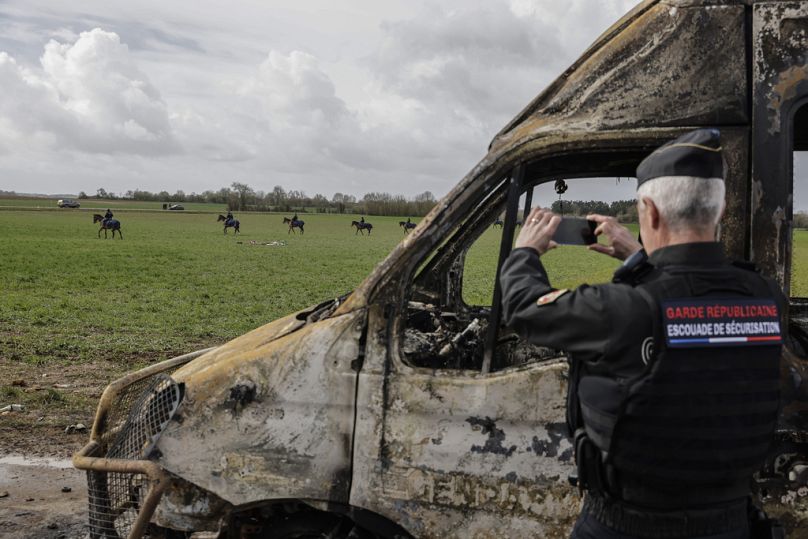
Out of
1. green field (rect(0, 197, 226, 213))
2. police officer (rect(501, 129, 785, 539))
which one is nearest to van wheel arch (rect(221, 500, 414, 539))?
police officer (rect(501, 129, 785, 539))

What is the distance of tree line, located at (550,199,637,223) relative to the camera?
3576 millimetres

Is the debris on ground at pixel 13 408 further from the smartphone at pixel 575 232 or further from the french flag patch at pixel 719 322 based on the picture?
the french flag patch at pixel 719 322

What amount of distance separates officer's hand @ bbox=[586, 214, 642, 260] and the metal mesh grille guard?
6.25 ft

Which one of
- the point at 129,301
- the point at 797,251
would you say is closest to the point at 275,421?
the point at 797,251

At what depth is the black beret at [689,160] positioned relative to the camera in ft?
7.31

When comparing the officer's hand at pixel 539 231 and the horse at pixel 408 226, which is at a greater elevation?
the officer's hand at pixel 539 231

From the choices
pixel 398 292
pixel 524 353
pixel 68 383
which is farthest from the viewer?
pixel 68 383

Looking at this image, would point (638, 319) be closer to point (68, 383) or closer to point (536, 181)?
point (536, 181)

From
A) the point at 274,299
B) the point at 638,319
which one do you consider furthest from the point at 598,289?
the point at 274,299

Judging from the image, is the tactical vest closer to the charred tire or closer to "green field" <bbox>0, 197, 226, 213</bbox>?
the charred tire

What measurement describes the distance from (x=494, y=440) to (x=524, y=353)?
145 centimetres

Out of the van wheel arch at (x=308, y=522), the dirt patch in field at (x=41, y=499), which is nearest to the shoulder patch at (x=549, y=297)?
the van wheel arch at (x=308, y=522)

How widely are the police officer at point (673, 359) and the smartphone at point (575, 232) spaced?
41cm

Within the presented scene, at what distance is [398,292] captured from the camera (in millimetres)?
3258
